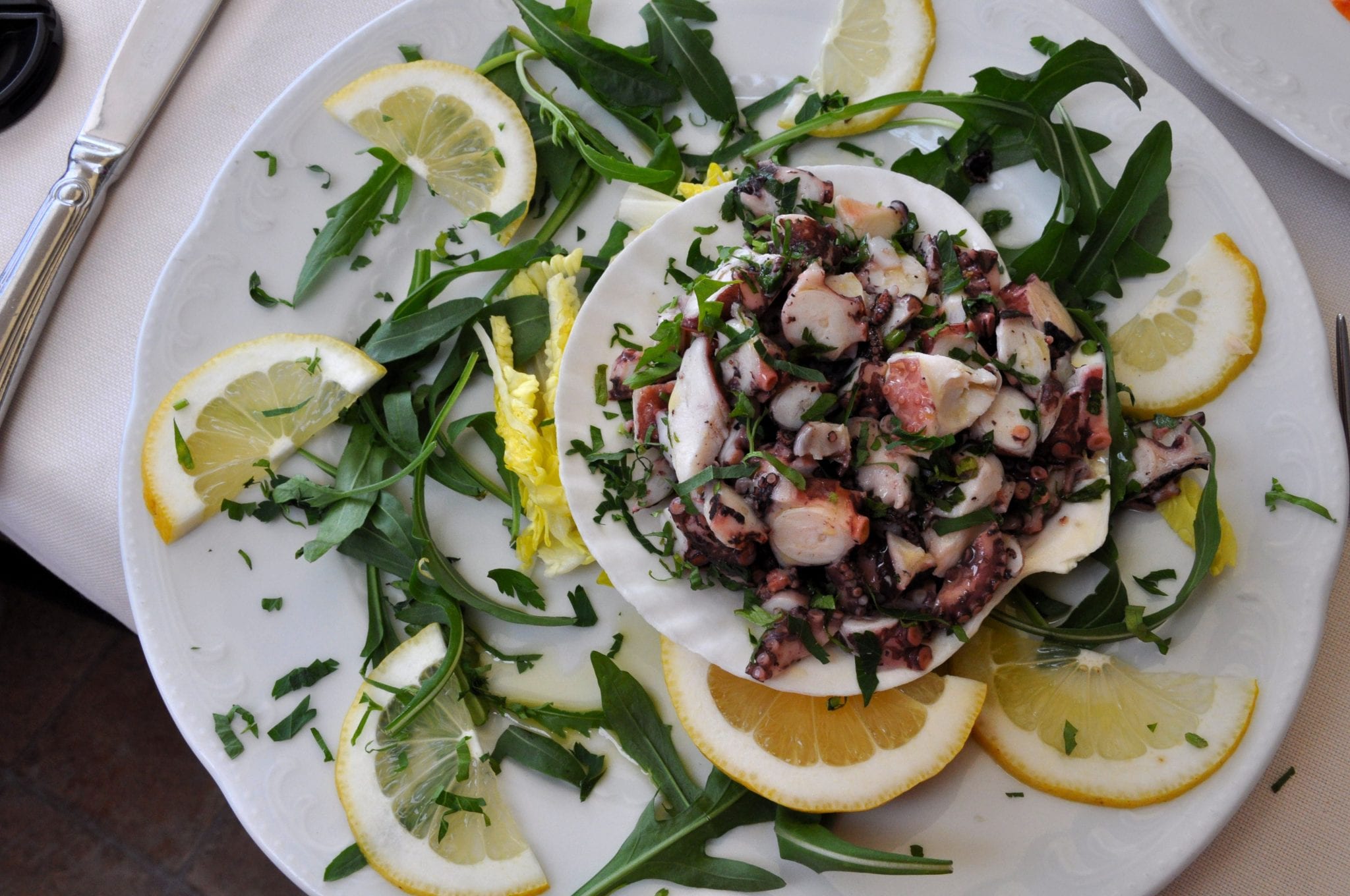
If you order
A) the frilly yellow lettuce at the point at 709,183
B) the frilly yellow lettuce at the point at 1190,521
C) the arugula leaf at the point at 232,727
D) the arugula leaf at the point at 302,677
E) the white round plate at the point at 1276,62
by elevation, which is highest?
the white round plate at the point at 1276,62

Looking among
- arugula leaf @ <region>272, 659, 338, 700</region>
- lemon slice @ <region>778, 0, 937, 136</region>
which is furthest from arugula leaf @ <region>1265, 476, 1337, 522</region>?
arugula leaf @ <region>272, 659, 338, 700</region>

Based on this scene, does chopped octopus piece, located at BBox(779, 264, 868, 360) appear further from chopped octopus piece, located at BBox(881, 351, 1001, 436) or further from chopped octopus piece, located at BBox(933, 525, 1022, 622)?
chopped octopus piece, located at BBox(933, 525, 1022, 622)

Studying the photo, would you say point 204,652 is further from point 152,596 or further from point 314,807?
point 314,807

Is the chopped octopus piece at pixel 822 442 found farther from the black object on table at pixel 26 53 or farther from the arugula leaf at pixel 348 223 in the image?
the black object on table at pixel 26 53

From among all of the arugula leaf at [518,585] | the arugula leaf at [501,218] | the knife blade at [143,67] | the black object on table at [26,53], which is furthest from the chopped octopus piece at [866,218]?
the black object on table at [26,53]

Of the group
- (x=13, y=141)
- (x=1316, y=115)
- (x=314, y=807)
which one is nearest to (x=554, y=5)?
(x=13, y=141)

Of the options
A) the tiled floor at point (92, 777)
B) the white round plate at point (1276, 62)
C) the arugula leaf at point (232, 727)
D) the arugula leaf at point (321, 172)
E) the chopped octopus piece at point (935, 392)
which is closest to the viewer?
the chopped octopus piece at point (935, 392)

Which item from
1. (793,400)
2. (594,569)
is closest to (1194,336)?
(793,400)
